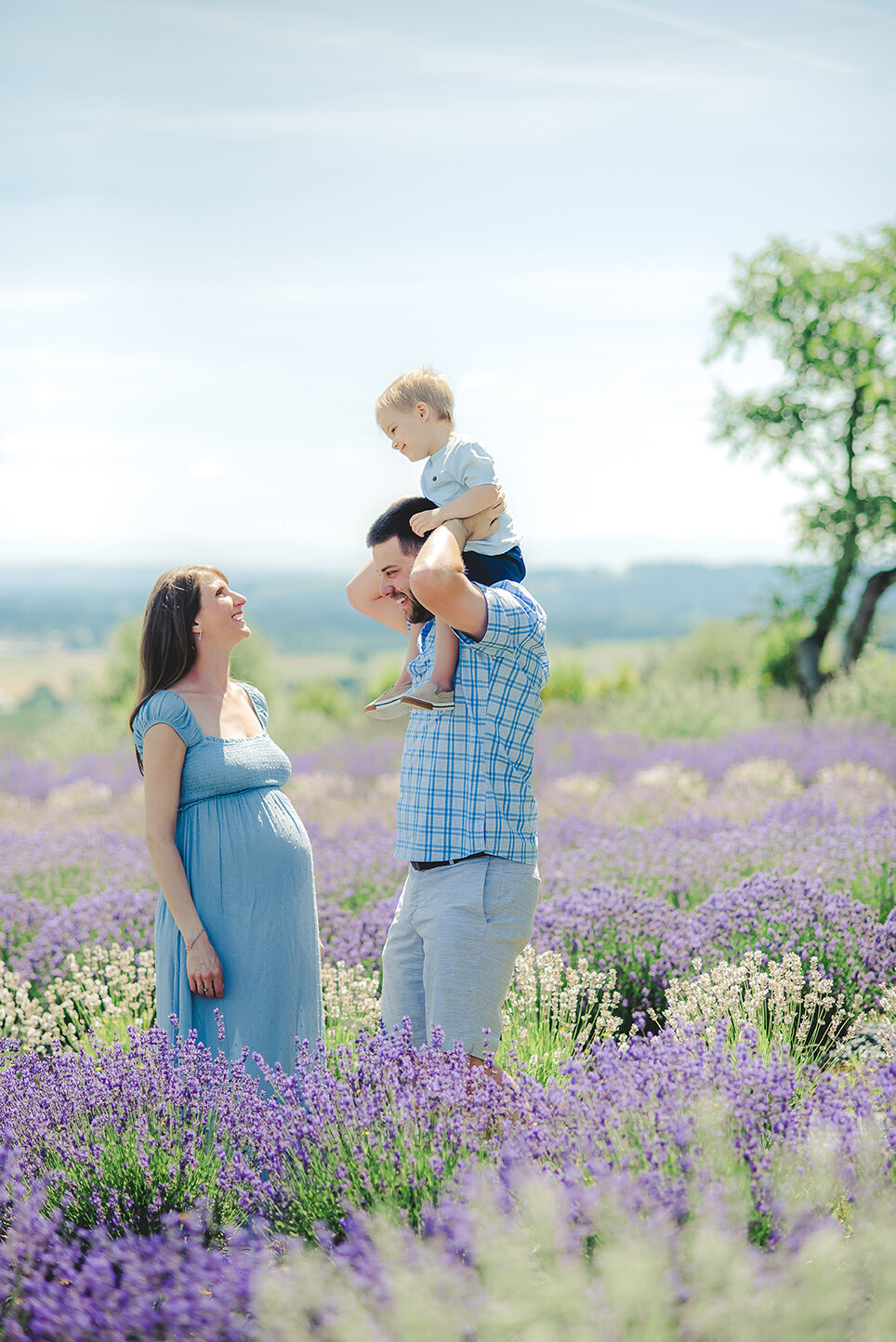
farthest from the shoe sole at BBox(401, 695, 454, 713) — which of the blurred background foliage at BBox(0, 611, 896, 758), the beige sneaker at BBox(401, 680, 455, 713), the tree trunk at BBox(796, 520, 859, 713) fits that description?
the tree trunk at BBox(796, 520, 859, 713)

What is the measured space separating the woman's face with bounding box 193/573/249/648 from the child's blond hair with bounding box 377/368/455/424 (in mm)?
689

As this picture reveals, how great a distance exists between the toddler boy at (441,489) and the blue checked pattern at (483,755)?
55 millimetres

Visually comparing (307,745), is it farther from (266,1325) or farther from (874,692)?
(266,1325)

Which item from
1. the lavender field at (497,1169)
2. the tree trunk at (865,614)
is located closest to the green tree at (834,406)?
the tree trunk at (865,614)

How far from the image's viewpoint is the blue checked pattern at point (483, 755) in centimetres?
230

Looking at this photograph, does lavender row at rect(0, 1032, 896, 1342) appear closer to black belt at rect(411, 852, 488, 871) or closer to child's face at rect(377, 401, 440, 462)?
black belt at rect(411, 852, 488, 871)

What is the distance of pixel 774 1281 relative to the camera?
1.34 metres

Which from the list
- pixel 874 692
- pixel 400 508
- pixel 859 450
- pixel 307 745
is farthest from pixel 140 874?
pixel 859 450

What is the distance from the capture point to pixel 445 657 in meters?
2.36

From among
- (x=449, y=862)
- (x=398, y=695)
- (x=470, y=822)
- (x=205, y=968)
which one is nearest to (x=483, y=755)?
(x=470, y=822)

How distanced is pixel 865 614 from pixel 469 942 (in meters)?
15.4

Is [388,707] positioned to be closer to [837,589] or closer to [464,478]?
[464,478]

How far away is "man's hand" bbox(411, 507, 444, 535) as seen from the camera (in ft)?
7.88

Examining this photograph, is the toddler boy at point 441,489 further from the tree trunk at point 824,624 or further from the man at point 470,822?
the tree trunk at point 824,624
